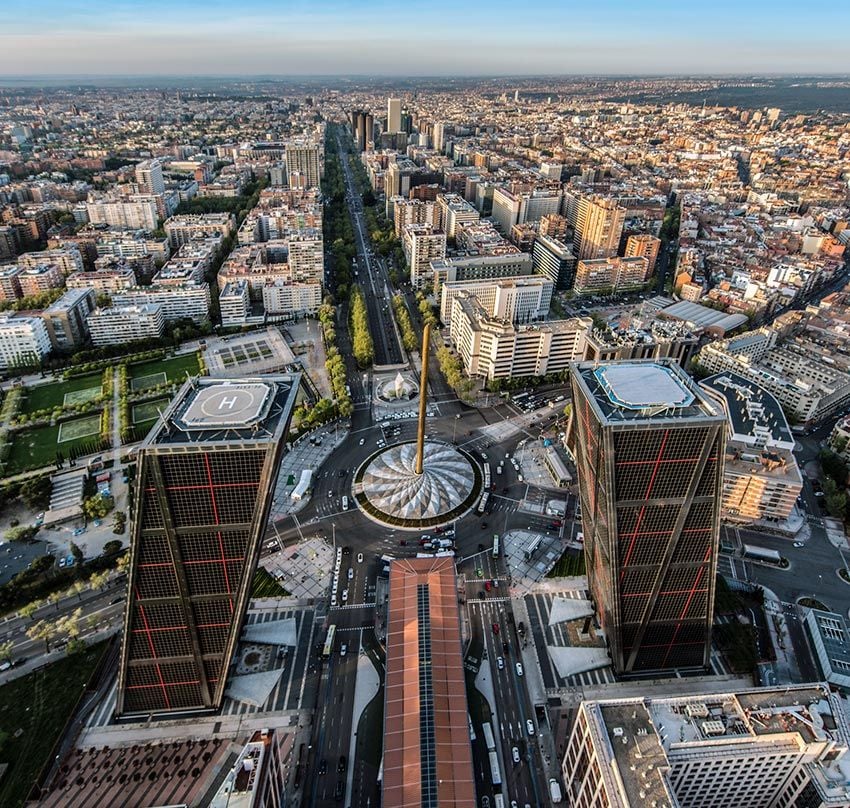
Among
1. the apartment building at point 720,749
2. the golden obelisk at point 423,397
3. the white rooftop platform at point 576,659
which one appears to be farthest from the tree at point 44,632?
the apartment building at point 720,749

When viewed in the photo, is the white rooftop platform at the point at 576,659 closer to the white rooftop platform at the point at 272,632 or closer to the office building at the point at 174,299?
the white rooftop platform at the point at 272,632

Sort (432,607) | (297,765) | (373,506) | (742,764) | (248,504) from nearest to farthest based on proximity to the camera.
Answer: (742,764), (248,504), (297,765), (432,607), (373,506)

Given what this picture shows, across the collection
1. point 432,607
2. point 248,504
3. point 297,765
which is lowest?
point 297,765

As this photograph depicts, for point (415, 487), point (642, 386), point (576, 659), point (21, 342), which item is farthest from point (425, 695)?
point (21, 342)

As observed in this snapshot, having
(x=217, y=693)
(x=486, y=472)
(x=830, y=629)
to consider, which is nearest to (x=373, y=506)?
(x=486, y=472)

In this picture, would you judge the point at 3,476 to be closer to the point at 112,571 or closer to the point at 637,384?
the point at 112,571

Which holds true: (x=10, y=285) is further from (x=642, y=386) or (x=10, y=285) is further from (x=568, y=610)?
(x=642, y=386)
